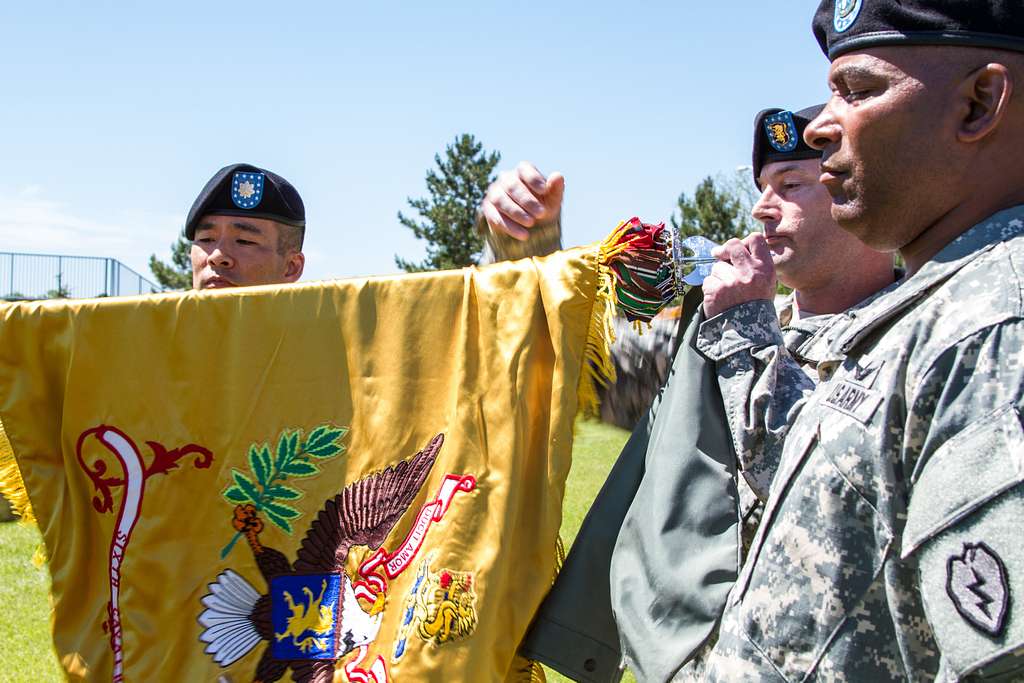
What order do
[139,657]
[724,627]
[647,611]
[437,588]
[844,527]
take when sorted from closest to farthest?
[844,527] → [724,627] → [647,611] → [437,588] → [139,657]

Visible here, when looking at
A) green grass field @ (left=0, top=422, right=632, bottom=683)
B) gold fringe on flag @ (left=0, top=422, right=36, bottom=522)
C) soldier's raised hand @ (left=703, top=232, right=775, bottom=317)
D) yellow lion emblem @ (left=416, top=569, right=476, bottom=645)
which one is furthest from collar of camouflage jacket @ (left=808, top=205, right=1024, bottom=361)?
gold fringe on flag @ (left=0, top=422, right=36, bottom=522)

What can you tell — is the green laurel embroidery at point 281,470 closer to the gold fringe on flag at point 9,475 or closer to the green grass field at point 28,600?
the gold fringe on flag at point 9,475

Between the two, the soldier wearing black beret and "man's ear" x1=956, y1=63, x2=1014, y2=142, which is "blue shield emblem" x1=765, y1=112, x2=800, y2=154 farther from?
the soldier wearing black beret

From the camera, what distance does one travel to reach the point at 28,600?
5.91 metres

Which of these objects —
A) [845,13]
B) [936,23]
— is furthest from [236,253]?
[936,23]

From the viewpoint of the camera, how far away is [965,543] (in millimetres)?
981

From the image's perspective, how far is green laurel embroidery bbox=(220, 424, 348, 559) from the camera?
2.23 metres

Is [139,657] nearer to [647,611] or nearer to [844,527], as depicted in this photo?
[647,611]

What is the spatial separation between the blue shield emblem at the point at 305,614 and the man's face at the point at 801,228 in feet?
4.52

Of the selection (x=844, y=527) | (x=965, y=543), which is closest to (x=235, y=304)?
(x=844, y=527)

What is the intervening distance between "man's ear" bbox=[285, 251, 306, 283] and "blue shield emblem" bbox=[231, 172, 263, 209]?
0.83ft

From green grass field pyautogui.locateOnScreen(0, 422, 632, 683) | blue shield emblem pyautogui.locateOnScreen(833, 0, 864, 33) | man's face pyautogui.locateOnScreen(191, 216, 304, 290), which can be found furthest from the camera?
green grass field pyautogui.locateOnScreen(0, 422, 632, 683)

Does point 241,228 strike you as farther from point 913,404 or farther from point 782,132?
point 913,404

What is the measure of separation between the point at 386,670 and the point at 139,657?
62 cm
